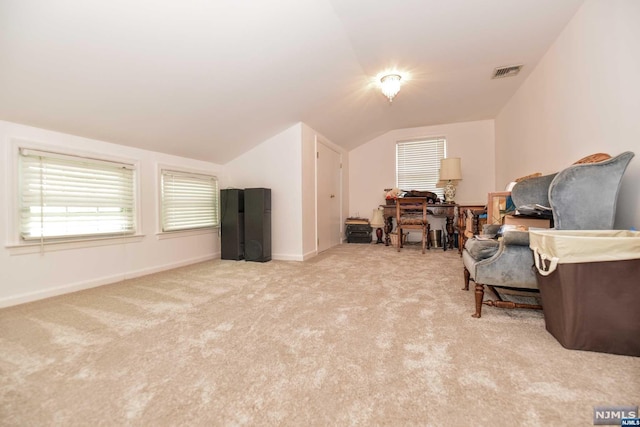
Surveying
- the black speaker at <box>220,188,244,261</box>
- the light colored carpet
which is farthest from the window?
the light colored carpet

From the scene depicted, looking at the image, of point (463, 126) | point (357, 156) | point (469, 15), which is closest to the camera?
point (469, 15)

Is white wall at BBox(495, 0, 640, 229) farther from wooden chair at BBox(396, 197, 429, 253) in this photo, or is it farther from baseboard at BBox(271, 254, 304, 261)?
baseboard at BBox(271, 254, 304, 261)

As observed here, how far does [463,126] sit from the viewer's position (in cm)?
520

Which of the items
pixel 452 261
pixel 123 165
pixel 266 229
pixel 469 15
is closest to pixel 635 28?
pixel 469 15

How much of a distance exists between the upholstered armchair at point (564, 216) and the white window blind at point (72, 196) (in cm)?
342

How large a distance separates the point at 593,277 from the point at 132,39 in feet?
9.99

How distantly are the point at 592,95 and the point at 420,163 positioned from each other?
3414mm

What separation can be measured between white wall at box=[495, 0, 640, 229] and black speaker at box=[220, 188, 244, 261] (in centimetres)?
371

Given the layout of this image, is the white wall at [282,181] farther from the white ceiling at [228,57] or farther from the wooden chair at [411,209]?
the wooden chair at [411,209]

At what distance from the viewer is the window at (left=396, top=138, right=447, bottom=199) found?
5.37m

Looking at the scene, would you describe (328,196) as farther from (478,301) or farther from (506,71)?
(478,301)

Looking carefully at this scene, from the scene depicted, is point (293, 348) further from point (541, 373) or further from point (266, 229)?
point (266, 229)

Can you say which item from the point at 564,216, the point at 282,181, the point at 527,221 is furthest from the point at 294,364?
the point at 282,181

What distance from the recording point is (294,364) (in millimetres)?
1256
